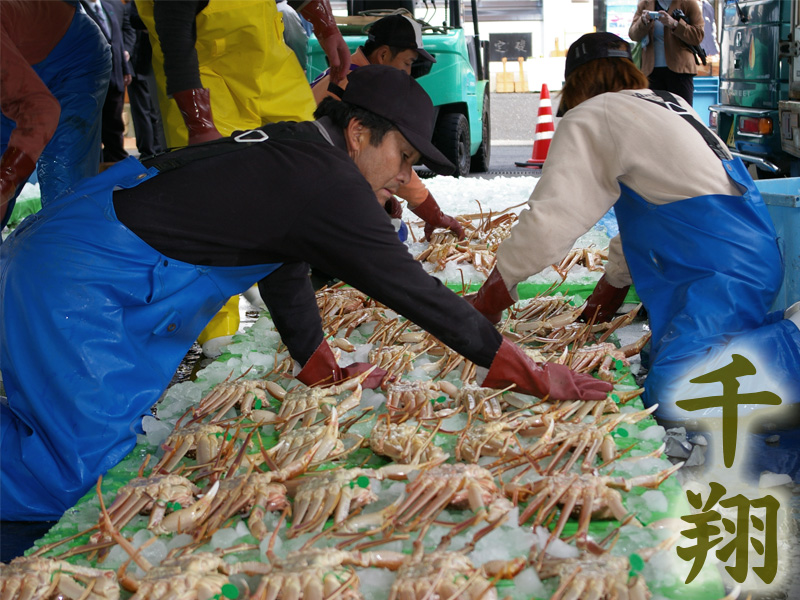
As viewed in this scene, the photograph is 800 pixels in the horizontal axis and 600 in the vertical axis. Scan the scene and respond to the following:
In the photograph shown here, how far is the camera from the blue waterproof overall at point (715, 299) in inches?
88.7

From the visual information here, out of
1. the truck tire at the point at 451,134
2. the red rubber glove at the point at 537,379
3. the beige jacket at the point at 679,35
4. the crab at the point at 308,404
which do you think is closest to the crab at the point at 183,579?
the crab at the point at 308,404

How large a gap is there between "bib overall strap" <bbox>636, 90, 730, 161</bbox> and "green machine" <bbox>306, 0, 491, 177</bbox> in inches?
192

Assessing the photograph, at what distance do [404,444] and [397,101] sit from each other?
0.87 m

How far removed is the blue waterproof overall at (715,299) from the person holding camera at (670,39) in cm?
385

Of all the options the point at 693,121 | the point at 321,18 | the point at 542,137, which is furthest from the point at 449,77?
the point at 693,121

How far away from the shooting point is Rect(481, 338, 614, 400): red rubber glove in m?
2.02

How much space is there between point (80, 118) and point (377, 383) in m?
2.07

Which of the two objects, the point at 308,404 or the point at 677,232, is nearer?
the point at 308,404

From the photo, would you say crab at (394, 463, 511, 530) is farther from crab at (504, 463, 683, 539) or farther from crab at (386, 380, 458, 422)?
crab at (386, 380, 458, 422)

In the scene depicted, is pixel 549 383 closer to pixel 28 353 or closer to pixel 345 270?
pixel 345 270

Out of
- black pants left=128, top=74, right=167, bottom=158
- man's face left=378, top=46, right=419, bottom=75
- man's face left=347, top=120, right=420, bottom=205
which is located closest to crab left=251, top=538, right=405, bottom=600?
man's face left=347, top=120, right=420, bottom=205

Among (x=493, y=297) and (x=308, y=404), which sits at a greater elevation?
(x=493, y=297)

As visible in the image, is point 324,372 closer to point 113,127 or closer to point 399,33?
point 399,33

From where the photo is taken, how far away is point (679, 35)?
230 inches
